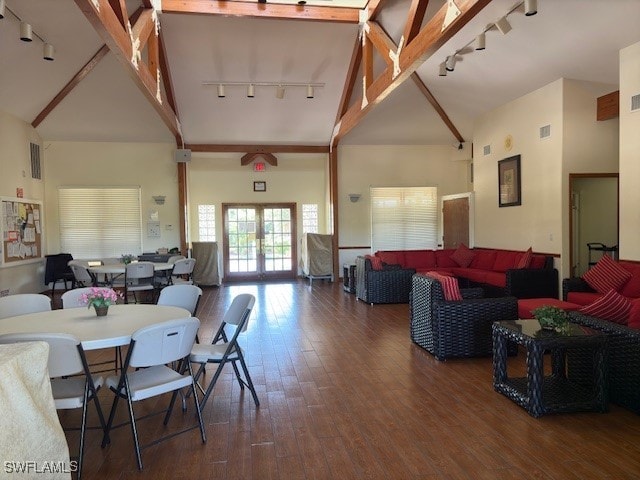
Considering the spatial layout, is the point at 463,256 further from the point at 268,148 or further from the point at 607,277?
the point at 268,148

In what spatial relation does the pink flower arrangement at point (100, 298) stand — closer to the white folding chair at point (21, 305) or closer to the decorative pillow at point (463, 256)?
the white folding chair at point (21, 305)

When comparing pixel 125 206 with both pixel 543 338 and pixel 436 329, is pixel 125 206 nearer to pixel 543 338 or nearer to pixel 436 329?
pixel 436 329

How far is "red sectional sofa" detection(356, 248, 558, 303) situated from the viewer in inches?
263

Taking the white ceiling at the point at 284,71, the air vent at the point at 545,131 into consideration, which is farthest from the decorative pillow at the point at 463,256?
the white ceiling at the point at 284,71

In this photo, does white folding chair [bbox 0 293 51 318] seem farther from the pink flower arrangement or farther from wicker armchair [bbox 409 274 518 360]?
wicker armchair [bbox 409 274 518 360]

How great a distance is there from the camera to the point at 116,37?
4438 mm

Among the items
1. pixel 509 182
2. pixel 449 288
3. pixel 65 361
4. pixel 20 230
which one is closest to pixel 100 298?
pixel 65 361

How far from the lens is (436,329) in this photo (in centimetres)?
442

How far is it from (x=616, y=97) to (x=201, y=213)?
878cm

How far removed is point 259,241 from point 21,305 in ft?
26.0

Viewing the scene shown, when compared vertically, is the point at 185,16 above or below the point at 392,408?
above

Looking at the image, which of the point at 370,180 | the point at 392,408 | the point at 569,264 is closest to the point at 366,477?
the point at 392,408

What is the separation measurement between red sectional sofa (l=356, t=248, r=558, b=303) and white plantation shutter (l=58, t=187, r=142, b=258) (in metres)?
5.31

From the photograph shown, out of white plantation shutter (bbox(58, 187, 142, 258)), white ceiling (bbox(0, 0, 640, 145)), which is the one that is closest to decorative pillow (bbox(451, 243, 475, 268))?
white ceiling (bbox(0, 0, 640, 145))
